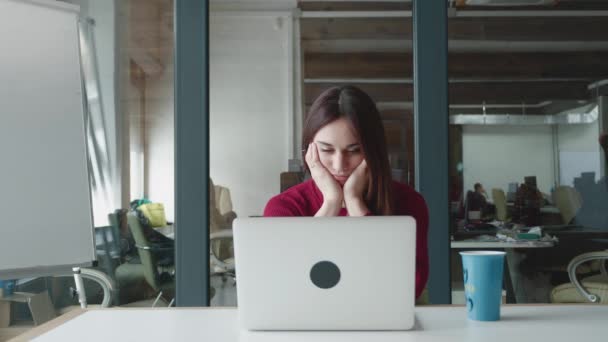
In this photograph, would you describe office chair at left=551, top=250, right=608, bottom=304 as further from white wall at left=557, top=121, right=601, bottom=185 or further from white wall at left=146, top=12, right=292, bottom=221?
white wall at left=146, top=12, right=292, bottom=221

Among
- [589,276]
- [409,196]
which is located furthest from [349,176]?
[589,276]

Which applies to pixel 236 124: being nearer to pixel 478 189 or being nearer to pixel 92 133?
pixel 92 133

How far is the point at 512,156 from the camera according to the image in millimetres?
3018

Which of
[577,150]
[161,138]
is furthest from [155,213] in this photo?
[577,150]

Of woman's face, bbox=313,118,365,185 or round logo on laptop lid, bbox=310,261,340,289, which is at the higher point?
woman's face, bbox=313,118,365,185

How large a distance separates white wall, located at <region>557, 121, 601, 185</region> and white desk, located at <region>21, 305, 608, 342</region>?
5.80ft

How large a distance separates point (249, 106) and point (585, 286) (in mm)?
2027

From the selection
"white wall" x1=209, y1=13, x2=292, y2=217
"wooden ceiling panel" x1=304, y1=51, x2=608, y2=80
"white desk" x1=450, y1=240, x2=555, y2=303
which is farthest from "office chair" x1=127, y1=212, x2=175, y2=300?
"white desk" x1=450, y1=240, x2=555, y2=303

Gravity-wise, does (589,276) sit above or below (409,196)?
Answer: below

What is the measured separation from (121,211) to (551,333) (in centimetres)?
227

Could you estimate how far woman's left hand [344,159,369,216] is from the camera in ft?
6.40

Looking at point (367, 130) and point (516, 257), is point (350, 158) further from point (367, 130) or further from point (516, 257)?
point (516, 257)

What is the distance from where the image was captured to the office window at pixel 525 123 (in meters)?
2.96

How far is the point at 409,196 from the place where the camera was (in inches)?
85.9
